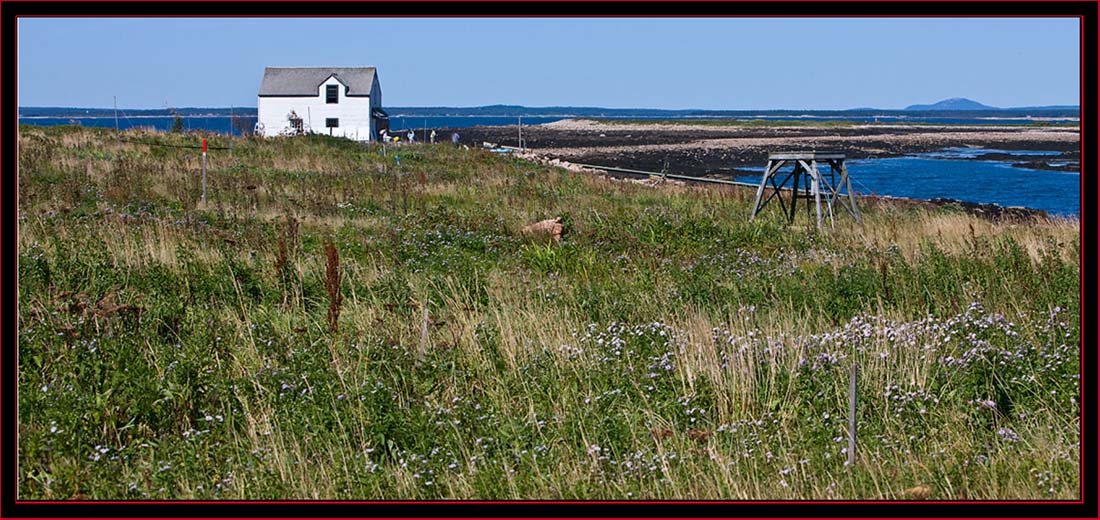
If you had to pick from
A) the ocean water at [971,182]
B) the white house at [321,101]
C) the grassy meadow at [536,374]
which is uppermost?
the white house at [321,101]

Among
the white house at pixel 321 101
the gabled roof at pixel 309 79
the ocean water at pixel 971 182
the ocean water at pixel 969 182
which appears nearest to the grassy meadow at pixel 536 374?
the ocean water at pixel 969 182

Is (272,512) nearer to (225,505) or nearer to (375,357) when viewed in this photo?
(225,505)

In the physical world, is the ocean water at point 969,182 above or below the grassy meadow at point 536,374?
above

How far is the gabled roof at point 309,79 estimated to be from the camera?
189ft

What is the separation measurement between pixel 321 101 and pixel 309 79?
5.43 feet

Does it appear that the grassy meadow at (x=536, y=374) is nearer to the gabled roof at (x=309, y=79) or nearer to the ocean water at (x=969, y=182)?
the ocean water at (x=969, y=182)

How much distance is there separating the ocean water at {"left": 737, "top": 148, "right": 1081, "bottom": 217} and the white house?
22641 mm

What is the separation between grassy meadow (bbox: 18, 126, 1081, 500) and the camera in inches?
182

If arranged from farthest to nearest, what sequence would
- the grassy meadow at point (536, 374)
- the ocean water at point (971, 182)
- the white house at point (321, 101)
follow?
the white house at point (321, 101)
the ocean water at point (971, 182)
the grassy meadow at point (536, 374)

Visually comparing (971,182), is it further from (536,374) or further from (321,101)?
(536,374)

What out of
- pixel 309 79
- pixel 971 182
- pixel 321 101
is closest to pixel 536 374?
pixel 971 182

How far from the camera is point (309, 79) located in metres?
58.6

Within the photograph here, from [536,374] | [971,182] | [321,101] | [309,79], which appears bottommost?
[536,374]

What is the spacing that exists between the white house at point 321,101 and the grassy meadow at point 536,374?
46.8m
